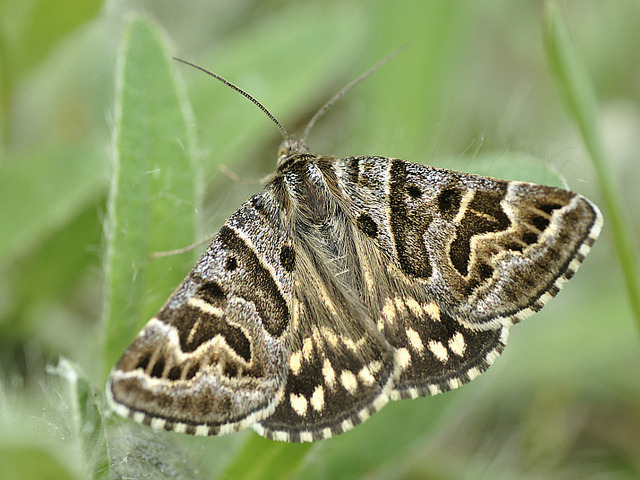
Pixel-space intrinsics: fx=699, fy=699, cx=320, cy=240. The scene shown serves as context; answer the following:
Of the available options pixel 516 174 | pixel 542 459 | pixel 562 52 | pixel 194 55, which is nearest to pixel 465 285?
pixel 516 174

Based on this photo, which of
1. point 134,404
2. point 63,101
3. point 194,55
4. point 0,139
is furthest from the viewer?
point 194,55

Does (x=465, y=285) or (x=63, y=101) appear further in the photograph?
(x=63, y=101)

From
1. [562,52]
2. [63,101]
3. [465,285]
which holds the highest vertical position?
[63,101]

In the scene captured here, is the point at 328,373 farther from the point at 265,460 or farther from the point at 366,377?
the point at 265,460

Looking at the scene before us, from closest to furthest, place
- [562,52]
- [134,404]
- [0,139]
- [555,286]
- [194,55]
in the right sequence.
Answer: [134,404] → [555,286] → [562,52] → [0,139] → [194,55]

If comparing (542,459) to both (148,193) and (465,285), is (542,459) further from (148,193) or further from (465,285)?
(148,193)

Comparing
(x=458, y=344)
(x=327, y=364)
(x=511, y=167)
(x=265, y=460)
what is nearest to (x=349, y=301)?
(x=327, y=364)

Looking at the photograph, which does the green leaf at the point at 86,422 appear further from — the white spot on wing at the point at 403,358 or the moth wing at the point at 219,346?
the white spot on wing at the point at 403,358
